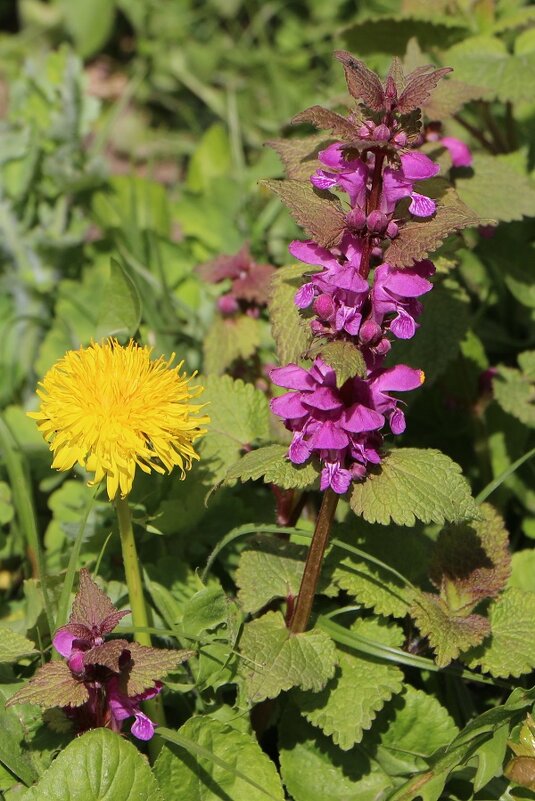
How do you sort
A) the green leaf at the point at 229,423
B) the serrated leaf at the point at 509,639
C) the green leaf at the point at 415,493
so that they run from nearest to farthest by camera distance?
the green leaf at the point at 415,493 < the serrated leaf at the point at 509,639 < the green leaf at the point at 229,423

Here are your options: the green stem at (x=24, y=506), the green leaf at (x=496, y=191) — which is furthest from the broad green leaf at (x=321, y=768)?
the green leaf at (x=496, y=191)

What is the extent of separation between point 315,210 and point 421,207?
0.50 feet

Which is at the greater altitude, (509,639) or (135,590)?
(135,590)

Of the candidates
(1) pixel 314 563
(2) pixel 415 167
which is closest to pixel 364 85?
(2) pixel 415 167

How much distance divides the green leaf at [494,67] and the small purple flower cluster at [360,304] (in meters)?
0.91

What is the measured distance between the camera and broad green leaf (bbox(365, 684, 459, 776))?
1747 mm

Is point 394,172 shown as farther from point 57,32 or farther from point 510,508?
point 57,32

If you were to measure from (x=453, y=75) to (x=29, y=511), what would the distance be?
1.42 metres

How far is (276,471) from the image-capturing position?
1482mm

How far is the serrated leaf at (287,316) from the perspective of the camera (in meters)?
1.65

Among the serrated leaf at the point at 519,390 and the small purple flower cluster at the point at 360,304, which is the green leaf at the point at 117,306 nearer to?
the small purple flower cluster at the point at 360,304

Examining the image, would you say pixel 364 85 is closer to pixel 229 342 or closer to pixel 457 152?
pixel 457 152

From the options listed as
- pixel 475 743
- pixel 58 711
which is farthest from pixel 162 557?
pixel 475 743

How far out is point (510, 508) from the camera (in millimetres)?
2398
